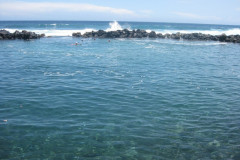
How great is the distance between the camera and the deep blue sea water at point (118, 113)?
473 inches

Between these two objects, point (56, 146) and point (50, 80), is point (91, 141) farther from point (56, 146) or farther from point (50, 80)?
point (50, 80)

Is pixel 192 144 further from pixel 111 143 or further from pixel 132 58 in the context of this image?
pixel 132 58

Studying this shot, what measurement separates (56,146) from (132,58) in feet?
90.8

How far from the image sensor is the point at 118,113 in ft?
53.8

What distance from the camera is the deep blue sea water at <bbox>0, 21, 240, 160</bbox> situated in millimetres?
12008

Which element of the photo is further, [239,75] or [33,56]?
[33,56]

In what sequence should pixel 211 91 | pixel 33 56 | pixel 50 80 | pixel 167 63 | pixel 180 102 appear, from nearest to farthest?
1. pixel 180 102
2. pixel 211 91
3. pixel 50 80
4. pixel 167 63
5. pixel 33 56

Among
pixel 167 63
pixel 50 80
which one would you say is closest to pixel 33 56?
pixel 50 80

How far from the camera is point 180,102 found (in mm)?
18781

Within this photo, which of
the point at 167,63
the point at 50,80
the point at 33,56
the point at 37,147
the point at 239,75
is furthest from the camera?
the point at 33,56

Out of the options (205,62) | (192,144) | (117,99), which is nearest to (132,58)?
(205,62)

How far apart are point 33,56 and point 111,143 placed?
30271mm

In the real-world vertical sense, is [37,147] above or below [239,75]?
below

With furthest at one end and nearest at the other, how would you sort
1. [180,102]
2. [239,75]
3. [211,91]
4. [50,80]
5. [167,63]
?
1. [167,63]
2. [239,75]
3. [50,80]
4. [211,91]
5. [180,102]
